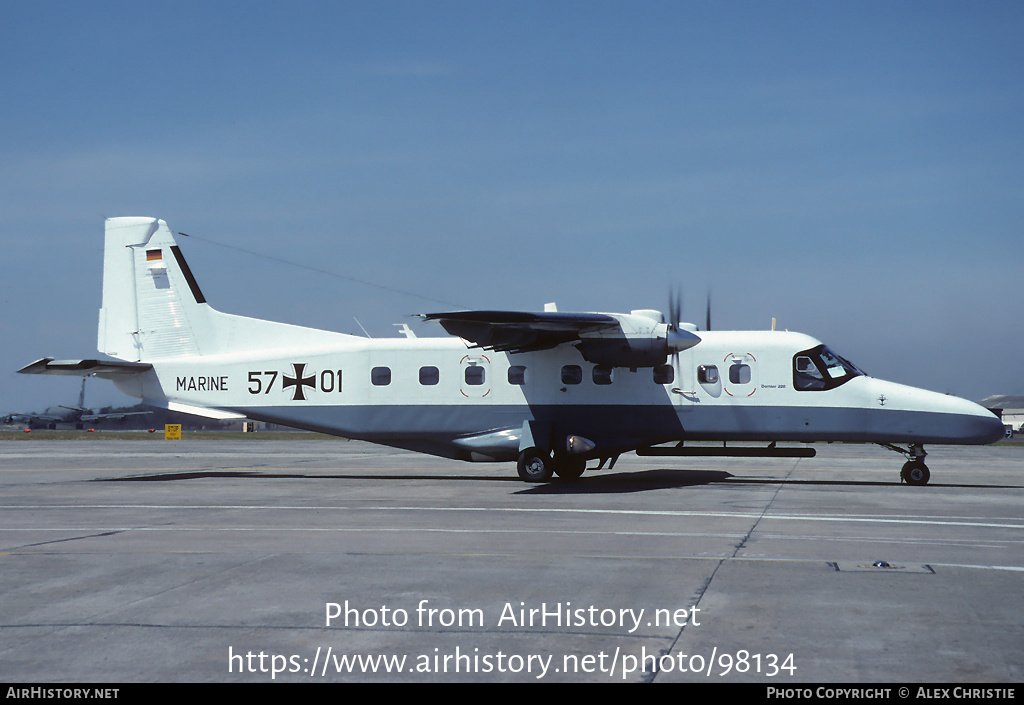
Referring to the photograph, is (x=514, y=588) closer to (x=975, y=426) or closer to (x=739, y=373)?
(x=739, y=373)

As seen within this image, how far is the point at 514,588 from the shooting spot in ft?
25.7

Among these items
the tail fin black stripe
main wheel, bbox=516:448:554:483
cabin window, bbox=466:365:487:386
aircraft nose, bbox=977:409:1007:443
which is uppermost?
the tail fin black stripe

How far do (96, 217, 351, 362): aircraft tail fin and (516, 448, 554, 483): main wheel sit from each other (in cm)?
751

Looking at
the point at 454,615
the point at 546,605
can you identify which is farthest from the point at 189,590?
the point at 546,605

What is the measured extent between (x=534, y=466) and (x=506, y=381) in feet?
7.39

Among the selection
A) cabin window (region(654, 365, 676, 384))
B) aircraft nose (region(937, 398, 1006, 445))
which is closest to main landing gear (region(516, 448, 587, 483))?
cabin window (region(654, 365, 676, 384))

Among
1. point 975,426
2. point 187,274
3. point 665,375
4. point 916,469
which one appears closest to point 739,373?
point 665,375

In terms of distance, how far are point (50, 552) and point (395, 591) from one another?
494 centimetres

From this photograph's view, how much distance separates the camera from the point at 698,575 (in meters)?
8.42

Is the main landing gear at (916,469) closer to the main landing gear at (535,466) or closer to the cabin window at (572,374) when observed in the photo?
the cabin window at (572,374)

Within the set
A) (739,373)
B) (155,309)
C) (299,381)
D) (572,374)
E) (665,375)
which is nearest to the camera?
(739,373)

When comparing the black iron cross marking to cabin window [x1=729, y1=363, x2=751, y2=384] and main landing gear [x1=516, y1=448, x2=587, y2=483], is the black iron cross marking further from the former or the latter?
cabin window [x1=729, y1=363, x2=751, y2=384]

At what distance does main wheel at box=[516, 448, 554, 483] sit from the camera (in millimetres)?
19297

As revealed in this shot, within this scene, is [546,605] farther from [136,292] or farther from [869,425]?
[136,292]
